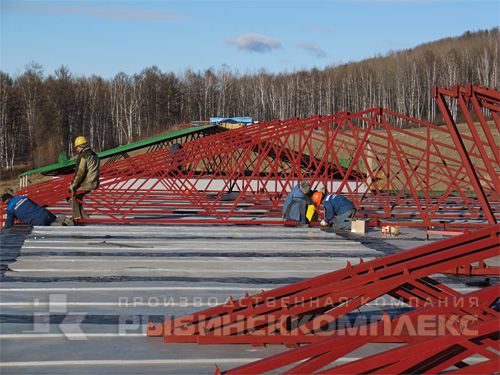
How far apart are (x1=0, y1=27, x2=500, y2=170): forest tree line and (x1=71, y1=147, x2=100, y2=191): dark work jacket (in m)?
50.8

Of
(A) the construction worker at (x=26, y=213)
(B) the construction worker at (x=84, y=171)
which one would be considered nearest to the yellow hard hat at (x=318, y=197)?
(B) the construction worker at (x=84, y=171)

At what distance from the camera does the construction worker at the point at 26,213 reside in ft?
37.1

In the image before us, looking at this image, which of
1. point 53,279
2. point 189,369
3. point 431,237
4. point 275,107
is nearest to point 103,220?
point 53,279

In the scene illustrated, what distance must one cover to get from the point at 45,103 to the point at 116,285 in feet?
206

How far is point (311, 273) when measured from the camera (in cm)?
764

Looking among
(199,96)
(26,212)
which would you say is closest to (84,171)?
(26,212)

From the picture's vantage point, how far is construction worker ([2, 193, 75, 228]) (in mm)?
11312

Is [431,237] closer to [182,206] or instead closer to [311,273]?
[311,273]

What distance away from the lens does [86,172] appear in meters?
11.8

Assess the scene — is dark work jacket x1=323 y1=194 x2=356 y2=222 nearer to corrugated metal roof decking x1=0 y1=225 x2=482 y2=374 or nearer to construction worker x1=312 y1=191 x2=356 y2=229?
construction worker x1=312 y1=191 x2=356 y2=229

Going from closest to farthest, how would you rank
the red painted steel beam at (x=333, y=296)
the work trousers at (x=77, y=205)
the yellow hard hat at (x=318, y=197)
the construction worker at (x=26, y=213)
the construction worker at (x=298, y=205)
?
1. the red painted steel beam at (x=333, y=296)
2. the construction worker at (x=26, y=213)
3. the work trousers at (x=77, y=205)
4. the construction worker at (x=298, y=205)
5. the yellow hard hat at (x=318, y=197)

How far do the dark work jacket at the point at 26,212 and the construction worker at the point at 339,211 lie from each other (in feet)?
18.1

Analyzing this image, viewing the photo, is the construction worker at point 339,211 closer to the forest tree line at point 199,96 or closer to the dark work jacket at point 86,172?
the dark work jacket at point 86,172

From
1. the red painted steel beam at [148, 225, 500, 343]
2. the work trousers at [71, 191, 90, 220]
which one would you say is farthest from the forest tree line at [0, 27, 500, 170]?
the red painted steel beam at [148, 225, 500, 343]
